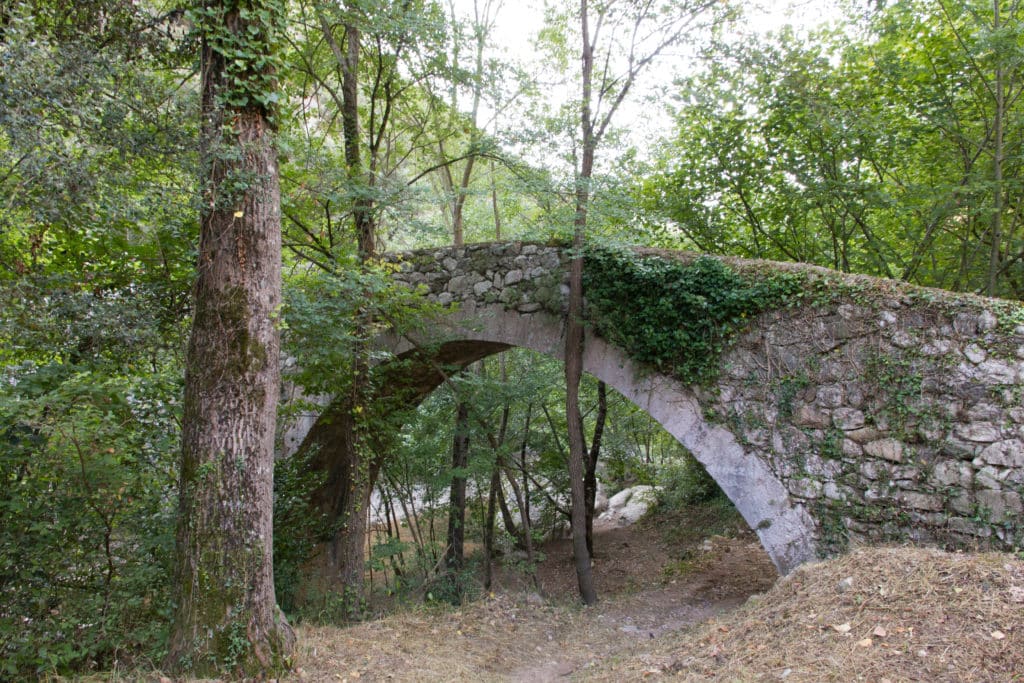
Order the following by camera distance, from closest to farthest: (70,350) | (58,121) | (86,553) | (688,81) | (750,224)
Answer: (58,121) → (86,553) → (70,350) → (688,81) → (750,224)

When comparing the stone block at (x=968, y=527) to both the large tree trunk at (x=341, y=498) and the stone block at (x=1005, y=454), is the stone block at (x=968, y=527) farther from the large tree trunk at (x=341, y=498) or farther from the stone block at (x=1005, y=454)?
the large tree trunk at (x=341, y=498)

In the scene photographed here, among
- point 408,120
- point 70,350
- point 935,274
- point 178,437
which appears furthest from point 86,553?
point 935,274

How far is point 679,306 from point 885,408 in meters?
1.66

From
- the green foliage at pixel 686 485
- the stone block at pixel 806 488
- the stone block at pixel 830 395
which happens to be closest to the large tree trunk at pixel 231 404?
the stone block at pixel 806 488

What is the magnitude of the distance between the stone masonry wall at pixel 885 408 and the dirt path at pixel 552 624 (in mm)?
1668

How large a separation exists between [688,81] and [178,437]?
18.2ft

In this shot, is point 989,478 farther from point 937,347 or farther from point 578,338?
point 578,338

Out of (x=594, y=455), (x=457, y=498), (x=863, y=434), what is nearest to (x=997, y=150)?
(x=863, y=434)

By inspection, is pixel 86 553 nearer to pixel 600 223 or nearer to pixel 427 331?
pixel 427 331

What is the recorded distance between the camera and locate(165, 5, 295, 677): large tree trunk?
10.3ft

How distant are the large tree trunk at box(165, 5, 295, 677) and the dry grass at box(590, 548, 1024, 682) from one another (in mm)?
2137

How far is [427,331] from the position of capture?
6.44 meters

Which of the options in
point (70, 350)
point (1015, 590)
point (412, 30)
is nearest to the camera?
point (1015, 590)

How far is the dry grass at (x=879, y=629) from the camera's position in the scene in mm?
2621
